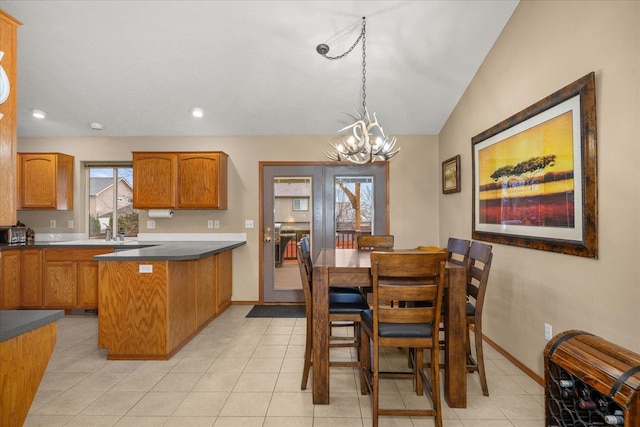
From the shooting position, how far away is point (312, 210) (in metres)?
4.22

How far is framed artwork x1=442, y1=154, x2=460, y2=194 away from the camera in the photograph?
3.49 metres

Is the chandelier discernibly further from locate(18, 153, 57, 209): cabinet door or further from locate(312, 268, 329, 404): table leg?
locate(18, 153, 57, 209): cabinet door

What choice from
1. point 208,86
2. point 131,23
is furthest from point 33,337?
point 208,86

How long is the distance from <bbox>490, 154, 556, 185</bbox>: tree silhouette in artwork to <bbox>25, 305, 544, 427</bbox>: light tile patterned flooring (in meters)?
1.56

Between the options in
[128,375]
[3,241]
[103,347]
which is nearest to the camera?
[128,375]

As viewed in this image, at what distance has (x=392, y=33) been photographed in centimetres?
266

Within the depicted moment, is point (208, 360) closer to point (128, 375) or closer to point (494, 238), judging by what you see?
point (128, 375)

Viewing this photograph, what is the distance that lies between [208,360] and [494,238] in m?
2.79

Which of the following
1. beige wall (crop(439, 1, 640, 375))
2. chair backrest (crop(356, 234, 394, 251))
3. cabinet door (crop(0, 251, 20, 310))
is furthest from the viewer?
cabinet door (crop(0, 251, 20, 310))

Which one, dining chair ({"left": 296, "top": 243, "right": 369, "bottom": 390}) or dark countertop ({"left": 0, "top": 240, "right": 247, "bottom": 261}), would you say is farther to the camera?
dark countertop ({"left": 0, "top": 240, "right": 247, "bottom": 261})

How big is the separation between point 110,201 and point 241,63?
3.06 meters

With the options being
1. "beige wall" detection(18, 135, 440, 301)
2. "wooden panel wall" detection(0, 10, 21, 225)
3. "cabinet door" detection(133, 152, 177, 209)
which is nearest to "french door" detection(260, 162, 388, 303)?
"beige wall" detection(18, 135, 440, 301)

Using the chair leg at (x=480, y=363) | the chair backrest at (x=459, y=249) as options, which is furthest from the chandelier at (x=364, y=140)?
the chair leg at (x=480, y=363)

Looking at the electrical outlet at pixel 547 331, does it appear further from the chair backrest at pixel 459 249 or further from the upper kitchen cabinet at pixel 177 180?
the upper kitchen cabinet at pixel 177 180
